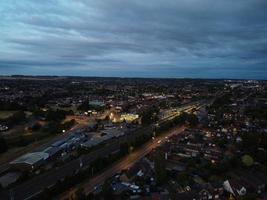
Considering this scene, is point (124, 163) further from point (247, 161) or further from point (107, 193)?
point (247, 161)

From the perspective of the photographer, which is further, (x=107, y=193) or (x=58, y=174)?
(x=58, y=174)

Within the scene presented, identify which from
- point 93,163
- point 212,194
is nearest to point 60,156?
point 93,163

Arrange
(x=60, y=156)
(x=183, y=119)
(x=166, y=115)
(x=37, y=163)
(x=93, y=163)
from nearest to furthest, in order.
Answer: (x=93, y=163) < (x=37, y=163) < (x=60, y=156) < (x=183, y=119) < (x=166, y=115)

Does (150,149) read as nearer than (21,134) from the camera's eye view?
Yes

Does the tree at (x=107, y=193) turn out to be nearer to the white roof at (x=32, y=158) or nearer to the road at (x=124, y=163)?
the road at (x=124, y=163)

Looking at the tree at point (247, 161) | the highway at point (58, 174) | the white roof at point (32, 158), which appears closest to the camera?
the highway at point (58, 174)

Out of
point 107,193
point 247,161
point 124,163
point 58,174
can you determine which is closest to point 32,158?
point 58,174

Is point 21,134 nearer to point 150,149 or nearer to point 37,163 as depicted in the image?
point 37,163

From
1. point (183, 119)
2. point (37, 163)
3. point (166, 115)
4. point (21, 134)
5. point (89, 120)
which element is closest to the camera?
point (37, 163)

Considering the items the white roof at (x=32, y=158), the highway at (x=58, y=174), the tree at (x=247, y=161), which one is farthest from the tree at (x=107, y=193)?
the tree at (x=247, y=161)
